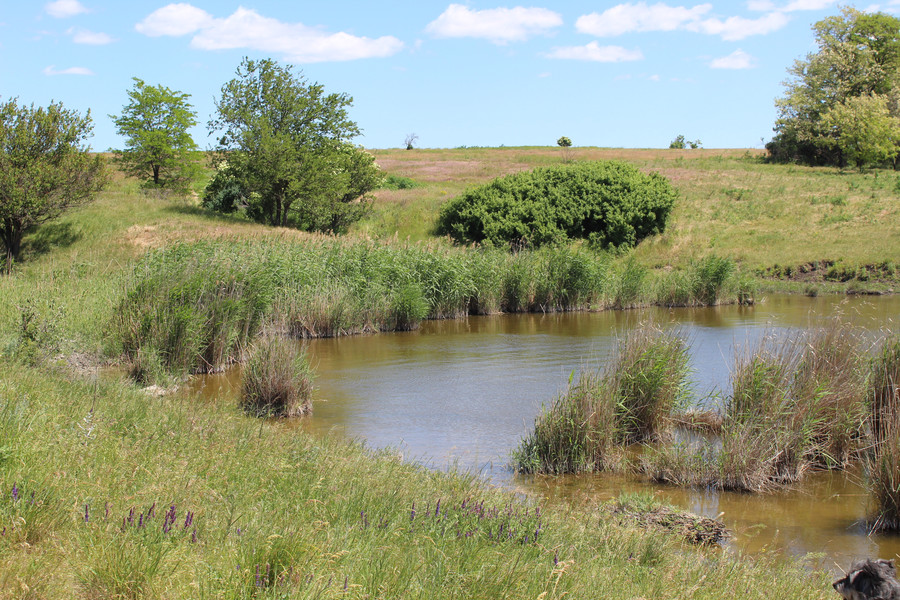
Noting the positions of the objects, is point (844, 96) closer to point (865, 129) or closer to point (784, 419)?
point (865, 129)

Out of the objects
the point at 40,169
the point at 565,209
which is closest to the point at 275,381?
the point at 40,169

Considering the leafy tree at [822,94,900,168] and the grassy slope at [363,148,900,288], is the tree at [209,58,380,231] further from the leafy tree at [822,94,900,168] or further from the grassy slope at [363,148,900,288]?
the leafy tree at [822,94,900,168]

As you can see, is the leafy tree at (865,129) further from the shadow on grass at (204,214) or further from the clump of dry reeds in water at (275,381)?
the clump of dry reeds in water at (275,381)

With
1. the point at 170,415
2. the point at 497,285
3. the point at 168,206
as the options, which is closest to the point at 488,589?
the point at 170,415

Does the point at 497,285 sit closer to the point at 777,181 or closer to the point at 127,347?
the point at 127,347

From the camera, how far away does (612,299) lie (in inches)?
1064

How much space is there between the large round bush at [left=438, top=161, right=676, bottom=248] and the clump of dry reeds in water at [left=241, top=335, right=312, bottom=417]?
26012 millimetres

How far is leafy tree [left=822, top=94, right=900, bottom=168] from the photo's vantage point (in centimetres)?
5659

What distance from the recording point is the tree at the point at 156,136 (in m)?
38.3

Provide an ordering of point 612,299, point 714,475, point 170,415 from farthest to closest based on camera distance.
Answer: point 612,299 < point 714,475 < point 170,415

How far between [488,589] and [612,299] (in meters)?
23.9

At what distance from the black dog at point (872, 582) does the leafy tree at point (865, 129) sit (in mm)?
60550

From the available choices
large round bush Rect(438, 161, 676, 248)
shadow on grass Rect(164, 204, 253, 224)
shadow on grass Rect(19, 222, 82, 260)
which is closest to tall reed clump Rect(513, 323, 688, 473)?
shadow on grass Rect(19, 222, 82, 260)

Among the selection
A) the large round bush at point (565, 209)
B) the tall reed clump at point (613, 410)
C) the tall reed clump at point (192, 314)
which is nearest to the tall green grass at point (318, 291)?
the tall reed clump at point (192, 314)
